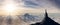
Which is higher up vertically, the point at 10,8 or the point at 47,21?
the point at 10,8

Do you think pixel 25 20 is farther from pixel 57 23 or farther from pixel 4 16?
pixel 57 23

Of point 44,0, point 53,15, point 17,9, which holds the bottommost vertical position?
point 53,15

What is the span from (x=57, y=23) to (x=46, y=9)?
1.09 ft

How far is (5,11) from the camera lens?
222 centimetres

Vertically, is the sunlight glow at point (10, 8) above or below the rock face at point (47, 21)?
above

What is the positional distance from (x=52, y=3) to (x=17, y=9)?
677 millimetres

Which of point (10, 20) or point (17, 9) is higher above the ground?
point (17, 9)

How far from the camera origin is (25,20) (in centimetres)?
222

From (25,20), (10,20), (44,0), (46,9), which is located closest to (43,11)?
(46,9)

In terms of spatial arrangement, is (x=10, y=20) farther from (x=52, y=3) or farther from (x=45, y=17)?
(x=52, y=3)

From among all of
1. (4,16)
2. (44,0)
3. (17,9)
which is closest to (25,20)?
(17,9)

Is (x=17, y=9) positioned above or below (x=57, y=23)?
above

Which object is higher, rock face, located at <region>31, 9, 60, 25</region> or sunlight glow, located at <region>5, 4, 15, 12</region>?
sunlight glow, located at <region>5, 4, 15, 12</region>

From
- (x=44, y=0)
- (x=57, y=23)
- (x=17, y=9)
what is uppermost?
(x=44, y=0)
